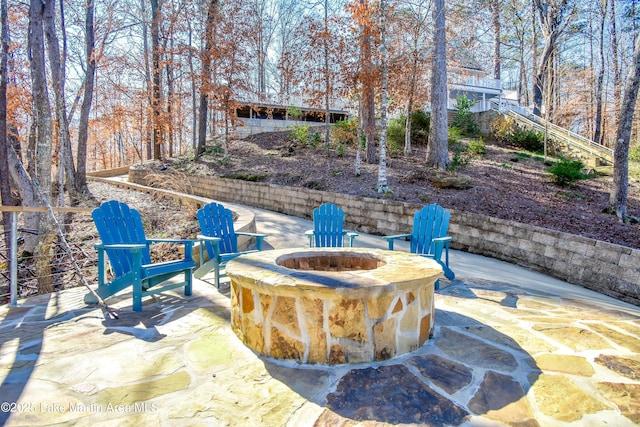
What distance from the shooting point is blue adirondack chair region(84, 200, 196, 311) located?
2.88 metres

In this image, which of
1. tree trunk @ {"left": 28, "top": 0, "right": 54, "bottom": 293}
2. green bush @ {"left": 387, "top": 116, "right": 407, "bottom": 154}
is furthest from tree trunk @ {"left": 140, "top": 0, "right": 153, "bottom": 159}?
green bush @ {"left": 387, "top": 116, "right": 407, "bottom": 154}

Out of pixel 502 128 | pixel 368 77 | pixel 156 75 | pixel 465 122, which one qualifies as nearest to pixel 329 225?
pixel 368 77

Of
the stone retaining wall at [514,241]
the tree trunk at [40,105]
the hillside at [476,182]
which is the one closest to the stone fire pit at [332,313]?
the stone retaining wall at [514,241]

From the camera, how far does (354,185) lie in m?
7.55

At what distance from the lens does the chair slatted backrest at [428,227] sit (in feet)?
12.9

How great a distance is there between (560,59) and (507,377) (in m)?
20.5

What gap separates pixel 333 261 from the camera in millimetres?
3107

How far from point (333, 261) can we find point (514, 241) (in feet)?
9.97

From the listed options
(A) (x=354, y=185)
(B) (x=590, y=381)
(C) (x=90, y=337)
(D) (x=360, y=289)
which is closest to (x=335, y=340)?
(D) (x=360, y=289)

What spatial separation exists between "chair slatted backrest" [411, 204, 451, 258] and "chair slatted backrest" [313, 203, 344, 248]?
89 centimetres

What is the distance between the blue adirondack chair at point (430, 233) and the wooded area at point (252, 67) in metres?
2.76

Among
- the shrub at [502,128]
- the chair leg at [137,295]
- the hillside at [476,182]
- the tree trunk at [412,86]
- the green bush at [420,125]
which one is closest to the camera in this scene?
the chair leg at [137,295]

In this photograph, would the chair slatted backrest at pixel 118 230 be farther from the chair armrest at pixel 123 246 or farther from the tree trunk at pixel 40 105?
the tree trunk at pixel 40 105

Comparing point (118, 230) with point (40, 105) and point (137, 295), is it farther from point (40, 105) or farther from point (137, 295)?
point (40, 105)
